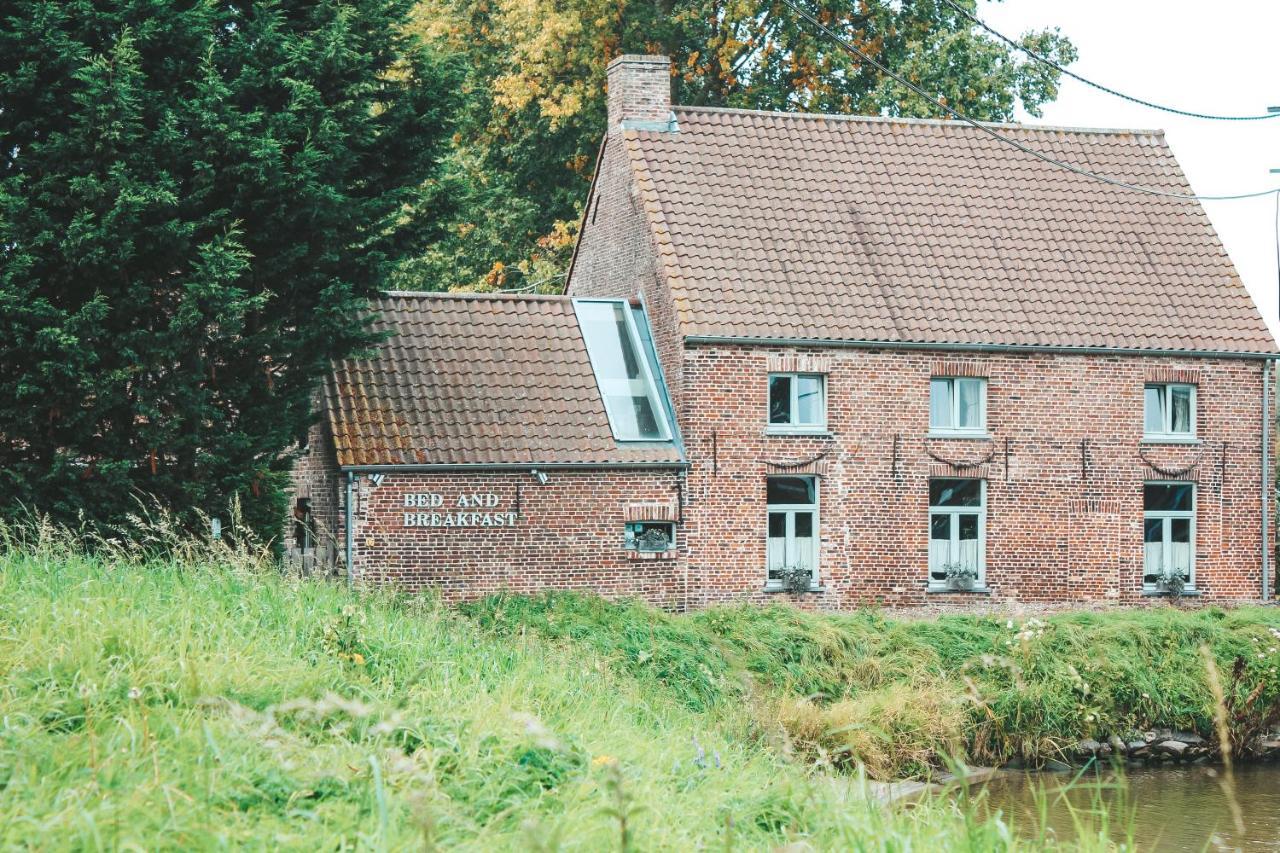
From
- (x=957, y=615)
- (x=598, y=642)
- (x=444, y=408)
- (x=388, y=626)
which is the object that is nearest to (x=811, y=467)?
(x=957, y=615)

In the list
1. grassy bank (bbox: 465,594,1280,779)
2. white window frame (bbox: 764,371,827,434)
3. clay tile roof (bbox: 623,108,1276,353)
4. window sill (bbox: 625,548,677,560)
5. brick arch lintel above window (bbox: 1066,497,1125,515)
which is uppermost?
clay tile roof (bbox: 623,108,1276,353)

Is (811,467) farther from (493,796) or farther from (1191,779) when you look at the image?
(493,796)

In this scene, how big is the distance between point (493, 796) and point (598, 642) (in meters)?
8.74

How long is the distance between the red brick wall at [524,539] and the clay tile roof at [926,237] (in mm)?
2608

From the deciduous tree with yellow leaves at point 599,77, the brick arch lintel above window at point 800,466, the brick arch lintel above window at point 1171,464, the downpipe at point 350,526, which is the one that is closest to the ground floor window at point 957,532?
the brick arch lintel above window at point 800,466

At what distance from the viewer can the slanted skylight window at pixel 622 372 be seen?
20.4 meters

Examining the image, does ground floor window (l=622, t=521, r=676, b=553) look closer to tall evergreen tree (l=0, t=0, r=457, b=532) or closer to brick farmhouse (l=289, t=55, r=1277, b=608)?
brick farmhouse (l=289, t=55, r=1277, b=608)

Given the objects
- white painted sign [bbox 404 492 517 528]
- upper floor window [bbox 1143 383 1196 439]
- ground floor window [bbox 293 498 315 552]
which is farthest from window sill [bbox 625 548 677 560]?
upper floor window [bbox 1143 383 1196 439]

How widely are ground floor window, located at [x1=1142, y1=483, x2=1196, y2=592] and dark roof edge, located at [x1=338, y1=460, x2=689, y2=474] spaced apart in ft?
23.5

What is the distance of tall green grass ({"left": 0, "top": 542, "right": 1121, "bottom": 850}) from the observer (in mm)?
5293

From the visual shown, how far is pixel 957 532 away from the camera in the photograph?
Result: 21344 millimetres

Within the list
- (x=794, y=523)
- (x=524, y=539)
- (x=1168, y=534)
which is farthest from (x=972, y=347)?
(x=524, y=539)

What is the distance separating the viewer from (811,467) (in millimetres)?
20844

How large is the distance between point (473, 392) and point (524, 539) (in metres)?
2.16
